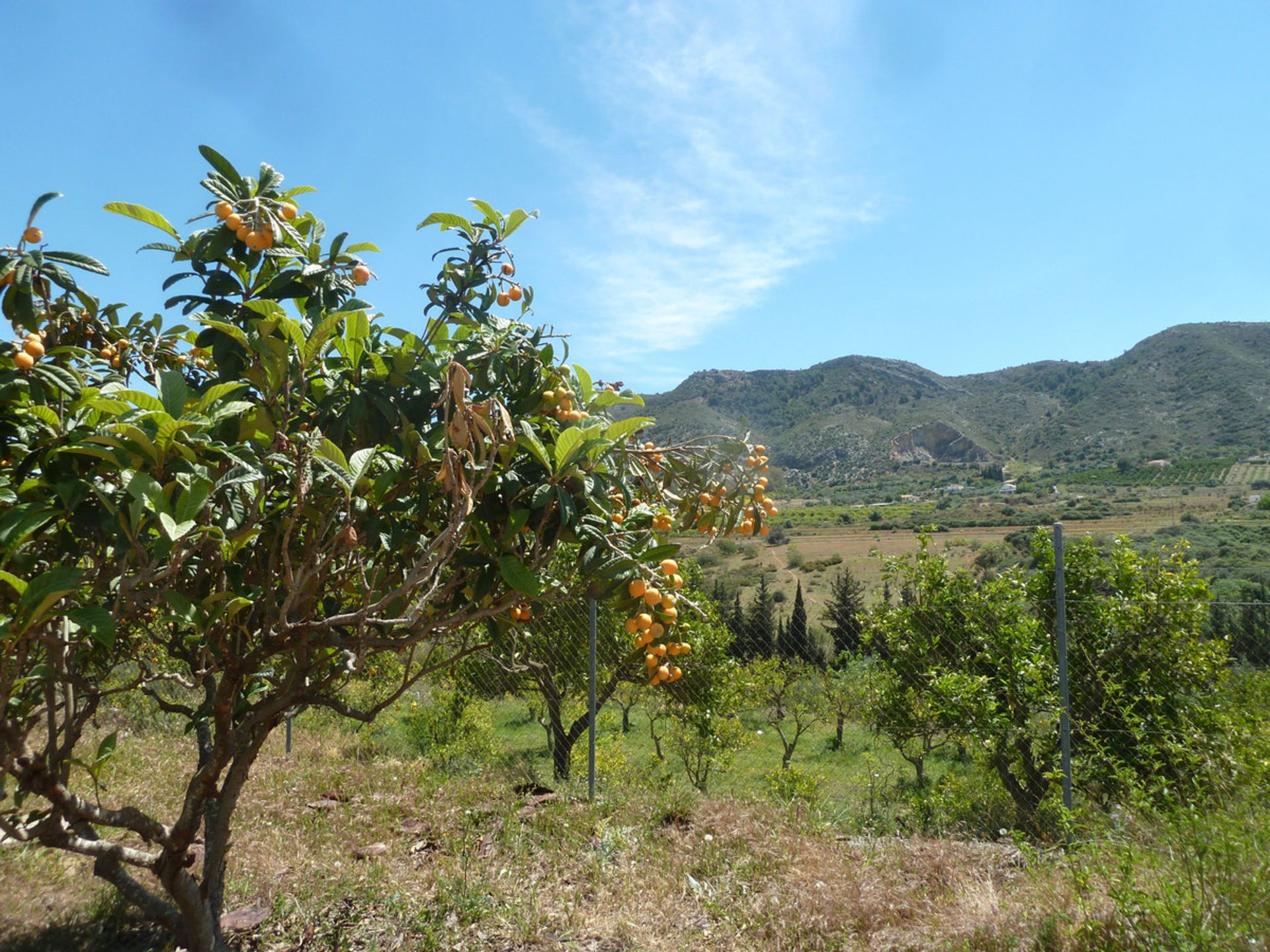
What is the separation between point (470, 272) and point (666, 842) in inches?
124

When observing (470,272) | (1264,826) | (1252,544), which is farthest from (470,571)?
(1252,544)

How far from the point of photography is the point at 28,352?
1.87m

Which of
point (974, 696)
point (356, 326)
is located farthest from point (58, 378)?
point (974, 696)

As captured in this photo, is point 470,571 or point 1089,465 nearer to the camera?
point 470,571

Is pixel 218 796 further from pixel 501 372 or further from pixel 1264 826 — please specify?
pixel 1264 826

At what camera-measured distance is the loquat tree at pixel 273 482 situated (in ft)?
5.93

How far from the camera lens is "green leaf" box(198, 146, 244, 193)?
2.08 meters

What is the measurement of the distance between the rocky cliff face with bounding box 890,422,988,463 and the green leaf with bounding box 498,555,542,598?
5957 cm

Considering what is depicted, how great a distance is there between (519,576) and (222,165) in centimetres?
132

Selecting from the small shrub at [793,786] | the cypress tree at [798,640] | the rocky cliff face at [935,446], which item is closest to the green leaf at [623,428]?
the small shrub at [793,786]

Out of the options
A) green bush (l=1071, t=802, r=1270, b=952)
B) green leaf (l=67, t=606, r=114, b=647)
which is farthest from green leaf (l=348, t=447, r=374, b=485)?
green bush (l=1071, t=802, r=1270, b=952)

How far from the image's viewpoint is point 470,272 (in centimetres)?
258

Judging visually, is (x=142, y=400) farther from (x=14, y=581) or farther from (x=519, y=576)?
(x=519, y=576)

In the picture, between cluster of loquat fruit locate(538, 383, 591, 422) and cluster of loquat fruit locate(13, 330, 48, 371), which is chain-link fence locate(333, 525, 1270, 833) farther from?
cluster of loquat fruit locate(13, 330, 48, 371)
